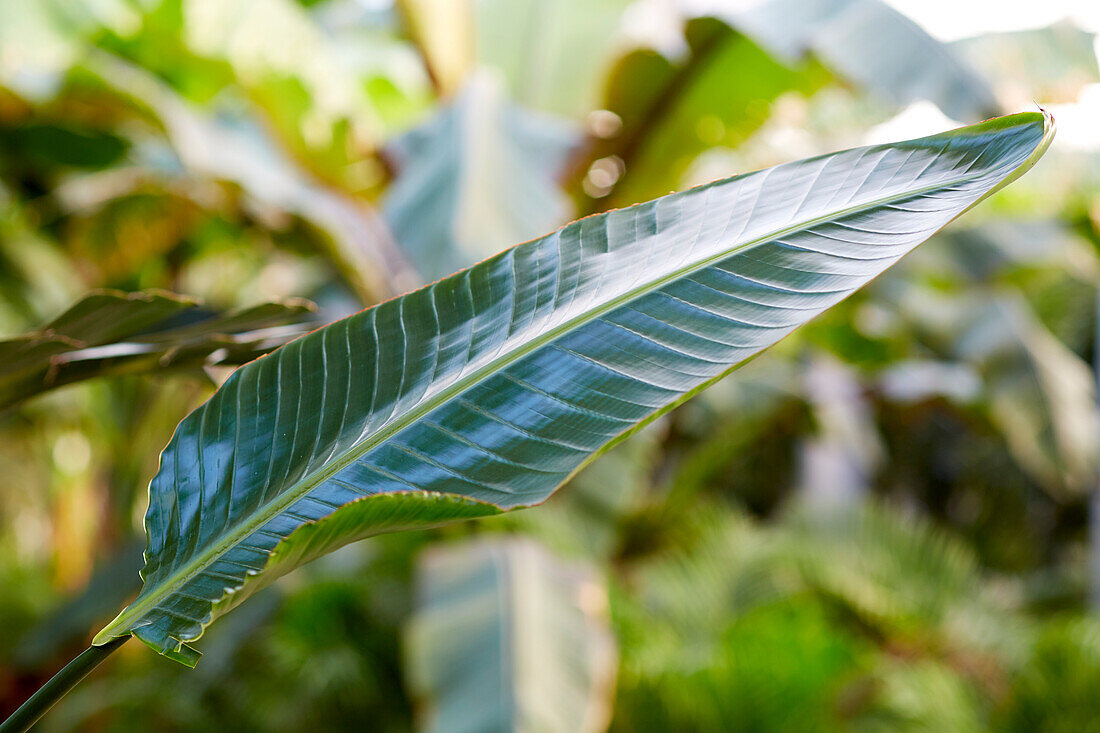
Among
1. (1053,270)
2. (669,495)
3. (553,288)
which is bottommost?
(669,495)

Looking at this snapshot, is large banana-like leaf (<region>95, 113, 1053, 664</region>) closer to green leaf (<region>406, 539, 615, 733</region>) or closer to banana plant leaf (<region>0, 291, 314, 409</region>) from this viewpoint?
banana plant leaf (<region>0, 291, 314, 409</region>)

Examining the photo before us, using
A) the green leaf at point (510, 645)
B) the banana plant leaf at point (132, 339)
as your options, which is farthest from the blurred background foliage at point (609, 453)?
the banana plant leaf at point (132, 339)

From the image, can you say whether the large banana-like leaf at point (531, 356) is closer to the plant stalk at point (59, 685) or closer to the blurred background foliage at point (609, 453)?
the plant stalk at point (59, 685)

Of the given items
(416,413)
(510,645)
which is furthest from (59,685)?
(510,645)

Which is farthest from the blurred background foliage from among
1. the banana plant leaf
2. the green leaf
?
the banana plant leaf

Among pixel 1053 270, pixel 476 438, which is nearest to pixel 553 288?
pixel 476 438

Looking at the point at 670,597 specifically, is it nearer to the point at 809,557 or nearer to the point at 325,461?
the point at 809,557

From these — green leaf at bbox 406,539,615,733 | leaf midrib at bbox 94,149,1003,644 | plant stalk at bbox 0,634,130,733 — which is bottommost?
green leaf at bbox 406,539,615,733
